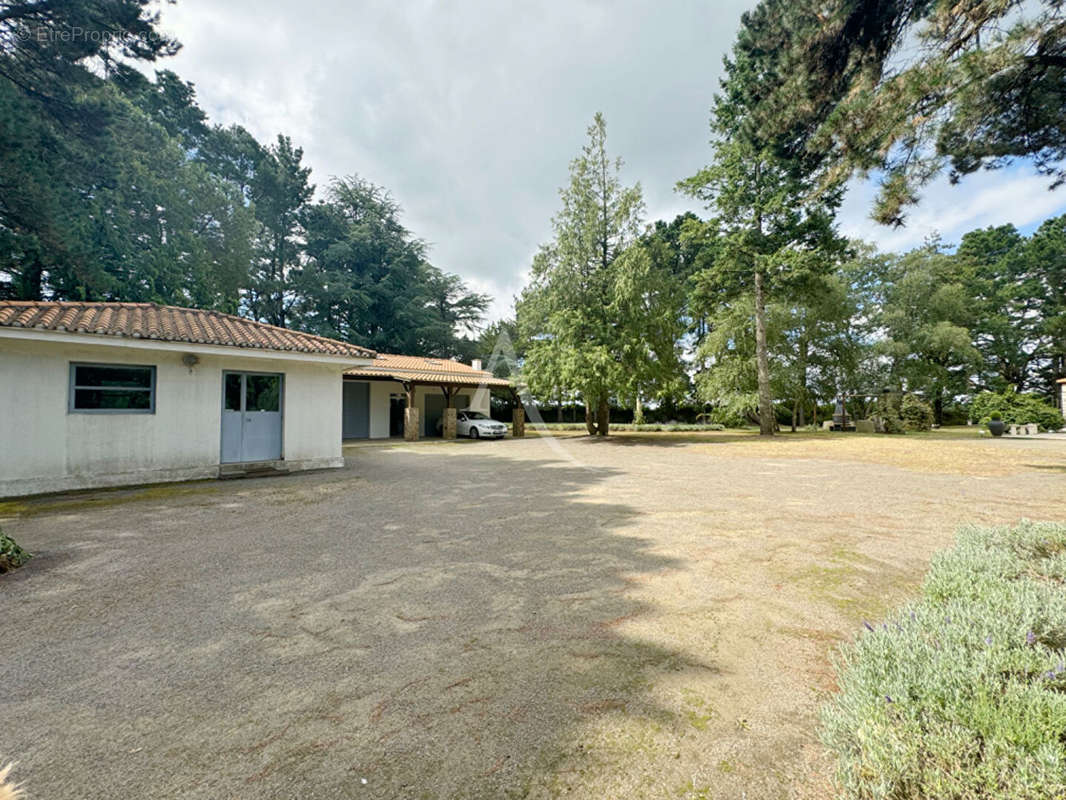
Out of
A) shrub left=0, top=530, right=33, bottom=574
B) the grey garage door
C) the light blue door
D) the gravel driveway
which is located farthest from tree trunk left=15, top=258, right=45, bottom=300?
shrub left=0, top=530, right=33, bottom=574

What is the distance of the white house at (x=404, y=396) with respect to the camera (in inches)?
759

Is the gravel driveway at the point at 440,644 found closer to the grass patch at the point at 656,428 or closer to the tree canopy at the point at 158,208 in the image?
the tree canopy at the point at 158,208

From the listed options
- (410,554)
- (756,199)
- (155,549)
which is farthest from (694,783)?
(756,199)

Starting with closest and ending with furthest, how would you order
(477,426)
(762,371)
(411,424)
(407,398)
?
(411,424), (762,371), (477,426), (407,398)

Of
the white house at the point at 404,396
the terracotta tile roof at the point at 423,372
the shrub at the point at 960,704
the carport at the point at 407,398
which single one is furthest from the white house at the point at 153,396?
the shrub at the point at 960,704

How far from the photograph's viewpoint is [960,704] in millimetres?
1523

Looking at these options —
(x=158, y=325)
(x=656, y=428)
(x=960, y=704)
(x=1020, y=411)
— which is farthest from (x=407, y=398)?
(x=1020, y=411)

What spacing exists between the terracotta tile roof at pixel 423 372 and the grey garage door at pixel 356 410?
1240 mm

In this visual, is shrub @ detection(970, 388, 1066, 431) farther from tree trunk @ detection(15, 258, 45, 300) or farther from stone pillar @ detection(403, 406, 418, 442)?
tree trunk @ detection(15, 258, 45, 300)

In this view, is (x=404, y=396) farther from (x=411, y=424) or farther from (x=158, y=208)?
(x=158, y=208)

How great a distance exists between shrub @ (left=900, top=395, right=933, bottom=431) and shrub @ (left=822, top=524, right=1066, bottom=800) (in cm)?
2708

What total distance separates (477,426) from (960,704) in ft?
63.3

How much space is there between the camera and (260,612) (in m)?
3.16

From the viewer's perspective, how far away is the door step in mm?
9125
